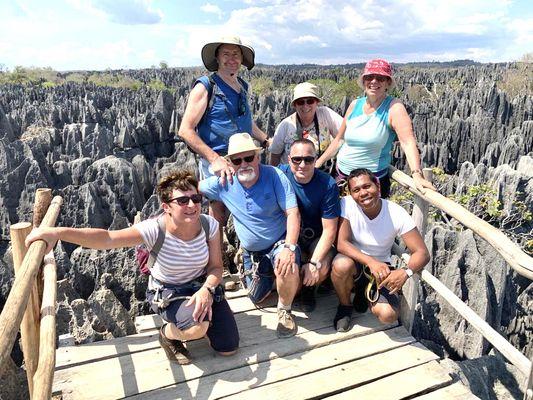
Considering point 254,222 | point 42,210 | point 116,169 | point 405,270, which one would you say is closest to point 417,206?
point 405,270

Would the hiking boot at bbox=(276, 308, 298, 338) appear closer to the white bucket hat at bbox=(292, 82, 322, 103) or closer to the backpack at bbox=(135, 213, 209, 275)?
the backpack at bbox=(135, 213, 209, 275)

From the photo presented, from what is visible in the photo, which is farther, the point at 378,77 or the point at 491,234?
the point at 378,77

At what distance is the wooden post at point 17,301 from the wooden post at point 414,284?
1.98m

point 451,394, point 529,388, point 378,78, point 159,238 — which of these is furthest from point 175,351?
point 378,78

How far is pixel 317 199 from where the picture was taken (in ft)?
8.97

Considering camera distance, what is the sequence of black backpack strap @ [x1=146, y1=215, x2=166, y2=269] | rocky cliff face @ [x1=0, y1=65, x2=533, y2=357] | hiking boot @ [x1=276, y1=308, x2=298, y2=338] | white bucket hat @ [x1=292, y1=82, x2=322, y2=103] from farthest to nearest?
rocky cliff face @ [x1=0, y1=65, x2=533, y2=357] < white bucket hat @ [x1=292, y1=82, x2=322, y2=103] < hiking boot @ [x1=276, y1=308, x2=298, y2=338] < black backpack strap @ [x1=146, y1=215, x2=166, y2=269]

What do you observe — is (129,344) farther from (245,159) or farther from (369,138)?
(369,138)

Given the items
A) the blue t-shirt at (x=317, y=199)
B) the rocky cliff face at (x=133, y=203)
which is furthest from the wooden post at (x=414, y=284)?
the rocky cliff face at (x=133, y=203)

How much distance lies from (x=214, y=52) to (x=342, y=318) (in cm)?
186

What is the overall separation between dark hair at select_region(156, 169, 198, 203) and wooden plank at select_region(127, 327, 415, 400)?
0.91 meters

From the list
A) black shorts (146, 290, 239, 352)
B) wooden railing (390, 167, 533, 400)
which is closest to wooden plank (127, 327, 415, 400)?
black shorts (146, 290, 239, 352)

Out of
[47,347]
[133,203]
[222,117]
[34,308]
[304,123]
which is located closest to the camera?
[47,347]

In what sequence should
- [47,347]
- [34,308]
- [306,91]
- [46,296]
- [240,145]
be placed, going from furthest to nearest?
1. [306,91]
2. [240,145]
3. [34,308]
4. [46,296]
5. [47,347]

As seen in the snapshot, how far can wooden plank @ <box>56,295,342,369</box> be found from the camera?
7.84 feet
